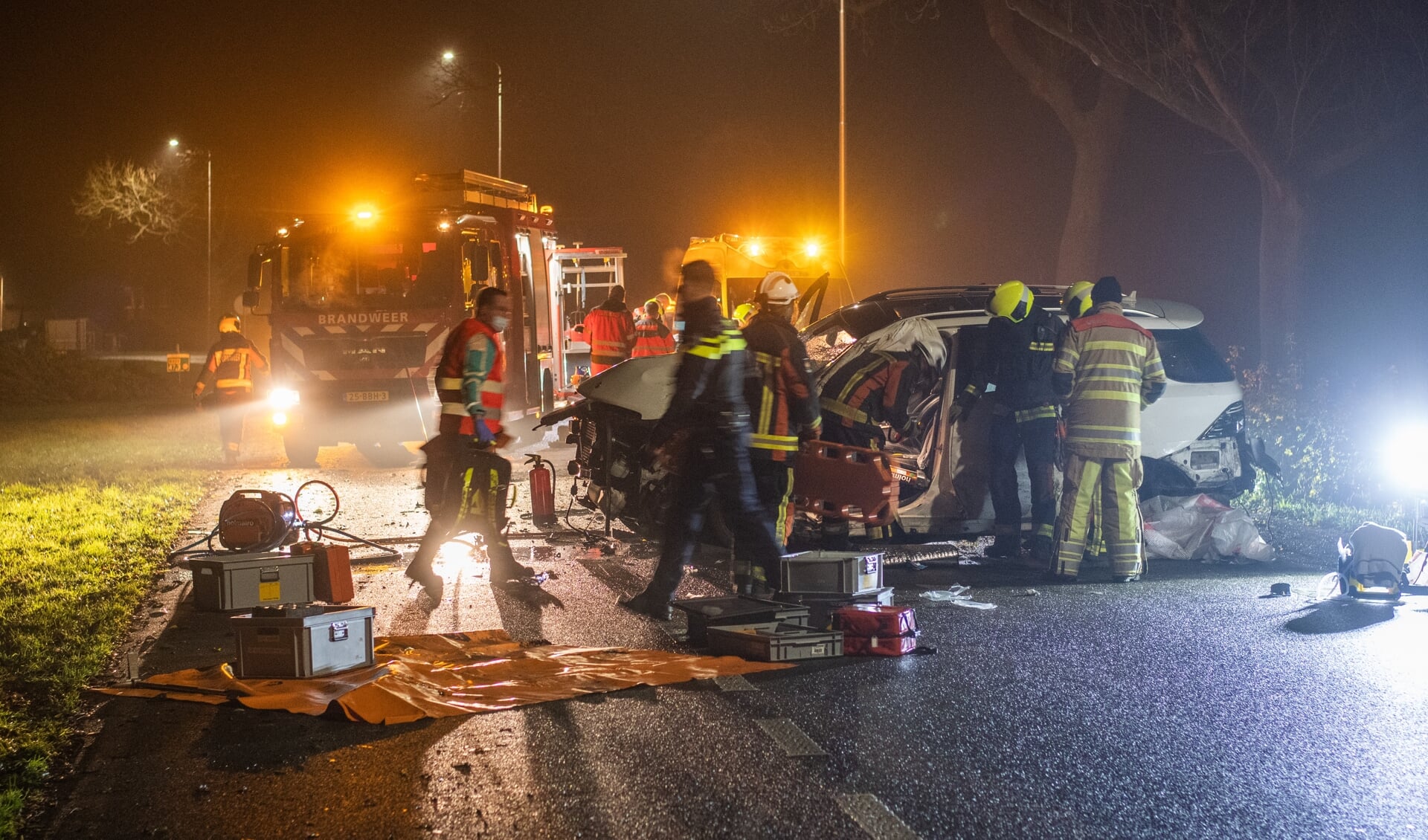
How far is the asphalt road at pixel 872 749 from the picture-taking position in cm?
378

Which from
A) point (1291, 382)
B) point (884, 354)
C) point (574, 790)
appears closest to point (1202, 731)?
point (574, 790)

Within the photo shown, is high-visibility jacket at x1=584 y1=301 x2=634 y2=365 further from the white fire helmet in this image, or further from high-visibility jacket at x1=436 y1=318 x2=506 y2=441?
the white fire helmet

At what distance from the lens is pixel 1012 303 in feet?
27.1

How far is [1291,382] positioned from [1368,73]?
263 inches

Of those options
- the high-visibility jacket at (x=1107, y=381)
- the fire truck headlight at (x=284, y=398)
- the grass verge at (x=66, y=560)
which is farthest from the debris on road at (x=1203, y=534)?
the fire truck headlight at (x=284, y=398)

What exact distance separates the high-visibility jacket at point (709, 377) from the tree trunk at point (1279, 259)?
12.6 meters

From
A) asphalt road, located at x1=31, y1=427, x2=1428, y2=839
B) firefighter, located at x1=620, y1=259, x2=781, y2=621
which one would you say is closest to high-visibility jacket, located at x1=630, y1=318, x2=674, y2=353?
firefighter, located at x1=620, y1=259, x2=781, y2=621

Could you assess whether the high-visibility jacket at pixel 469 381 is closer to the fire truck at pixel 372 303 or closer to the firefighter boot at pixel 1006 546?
the firefighter boot at pixel 1006 546

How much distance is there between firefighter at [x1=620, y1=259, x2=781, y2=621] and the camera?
6.57 meters

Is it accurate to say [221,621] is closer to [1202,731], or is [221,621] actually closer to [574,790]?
[574,790]

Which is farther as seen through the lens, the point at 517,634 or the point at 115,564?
the point at 115,564

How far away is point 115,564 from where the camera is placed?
8.23m

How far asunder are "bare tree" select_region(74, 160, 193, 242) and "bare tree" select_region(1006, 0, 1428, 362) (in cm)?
4126

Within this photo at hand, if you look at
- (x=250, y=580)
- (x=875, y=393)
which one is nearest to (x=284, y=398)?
(x=250, y=580)
